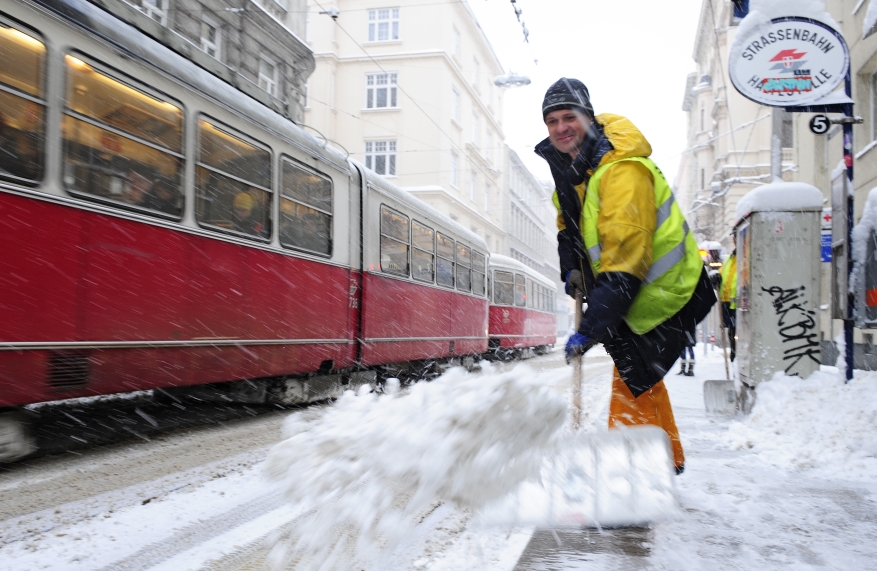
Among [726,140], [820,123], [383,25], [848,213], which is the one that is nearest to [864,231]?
[848,213]

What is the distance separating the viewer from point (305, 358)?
7.52m

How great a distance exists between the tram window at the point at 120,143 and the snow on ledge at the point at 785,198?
5.38 metres

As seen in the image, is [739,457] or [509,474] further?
[739,457]

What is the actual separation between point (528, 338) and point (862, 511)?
64.6 feet

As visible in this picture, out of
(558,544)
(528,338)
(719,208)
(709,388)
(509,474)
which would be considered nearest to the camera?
(509,474)

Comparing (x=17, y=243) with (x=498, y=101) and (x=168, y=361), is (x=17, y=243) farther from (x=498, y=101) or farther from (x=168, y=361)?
(x=498, y=101)

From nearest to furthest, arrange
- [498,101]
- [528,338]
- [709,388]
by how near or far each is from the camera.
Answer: [709,388], [528,338], [498,101]

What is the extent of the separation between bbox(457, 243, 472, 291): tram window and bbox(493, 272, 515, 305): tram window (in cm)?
449

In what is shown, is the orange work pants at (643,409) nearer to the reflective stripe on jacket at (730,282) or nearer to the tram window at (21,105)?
the tram window at (21,105)

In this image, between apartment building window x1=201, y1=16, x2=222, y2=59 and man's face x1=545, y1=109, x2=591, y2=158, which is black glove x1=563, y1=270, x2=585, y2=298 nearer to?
man's face x1=545, y1=109, x2=591, y2=158

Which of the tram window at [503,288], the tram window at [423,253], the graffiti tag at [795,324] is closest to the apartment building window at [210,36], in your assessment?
the tram window at [423,253]

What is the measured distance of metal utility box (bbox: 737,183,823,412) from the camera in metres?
6.27

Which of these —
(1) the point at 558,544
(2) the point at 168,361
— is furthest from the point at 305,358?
(1) the point at 558,544

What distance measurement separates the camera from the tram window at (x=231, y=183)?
5930mm
